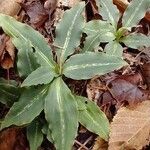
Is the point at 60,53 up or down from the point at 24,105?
up

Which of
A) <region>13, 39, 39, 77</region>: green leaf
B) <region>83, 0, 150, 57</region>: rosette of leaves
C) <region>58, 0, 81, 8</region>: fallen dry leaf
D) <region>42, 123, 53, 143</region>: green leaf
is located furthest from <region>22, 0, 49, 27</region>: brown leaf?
<region>42, 123, 53, 143</region>: green leaf

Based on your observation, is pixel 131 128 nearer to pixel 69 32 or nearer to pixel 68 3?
pixel 69 32

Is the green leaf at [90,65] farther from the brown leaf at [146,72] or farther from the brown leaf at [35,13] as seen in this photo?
the brown leaf at [35,13]

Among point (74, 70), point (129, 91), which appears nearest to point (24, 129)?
point (74, 70)

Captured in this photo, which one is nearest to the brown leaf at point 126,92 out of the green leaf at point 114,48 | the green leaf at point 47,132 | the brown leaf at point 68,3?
the green leaf at point 114,48

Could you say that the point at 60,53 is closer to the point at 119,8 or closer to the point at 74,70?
the point at 74,70

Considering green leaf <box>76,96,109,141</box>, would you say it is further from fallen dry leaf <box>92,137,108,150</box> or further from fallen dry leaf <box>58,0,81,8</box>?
fallen dry leaf <box>58,0,81,8</box>
